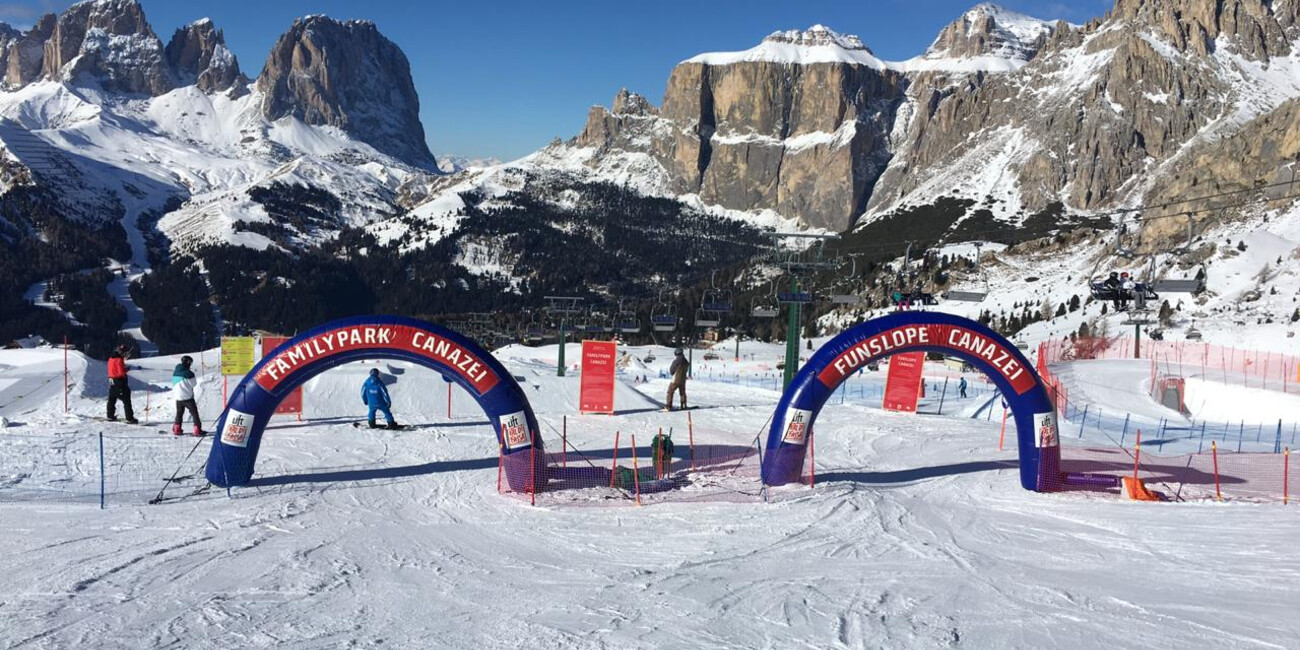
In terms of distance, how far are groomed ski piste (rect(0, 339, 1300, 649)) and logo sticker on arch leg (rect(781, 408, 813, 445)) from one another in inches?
32.5

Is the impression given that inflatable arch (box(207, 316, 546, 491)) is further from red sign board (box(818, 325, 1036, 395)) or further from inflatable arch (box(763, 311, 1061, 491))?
red sign board (box(818, 325, 1036, 395))

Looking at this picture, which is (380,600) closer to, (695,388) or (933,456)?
(933,456)

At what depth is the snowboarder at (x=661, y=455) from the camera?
1521cm

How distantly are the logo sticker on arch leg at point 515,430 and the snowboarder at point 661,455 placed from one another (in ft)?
8.13

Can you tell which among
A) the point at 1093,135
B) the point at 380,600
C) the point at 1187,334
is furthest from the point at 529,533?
the point at 1093,135

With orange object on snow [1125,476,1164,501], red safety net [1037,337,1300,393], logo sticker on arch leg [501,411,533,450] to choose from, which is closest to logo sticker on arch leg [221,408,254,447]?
logo sticker on arch leg [501,411,533,450]

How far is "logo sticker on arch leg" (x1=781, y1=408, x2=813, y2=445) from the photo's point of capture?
14242mm

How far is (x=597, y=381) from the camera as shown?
23.7 meters

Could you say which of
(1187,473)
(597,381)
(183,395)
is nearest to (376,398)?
(183,395)

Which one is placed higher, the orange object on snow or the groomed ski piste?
the orange object on snow

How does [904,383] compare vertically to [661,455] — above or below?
above

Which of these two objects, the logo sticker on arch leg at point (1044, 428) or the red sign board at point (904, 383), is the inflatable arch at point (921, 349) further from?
the red sign board at point (904, 383)

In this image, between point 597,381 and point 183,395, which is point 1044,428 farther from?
point 183,395

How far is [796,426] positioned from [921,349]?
261 cm
